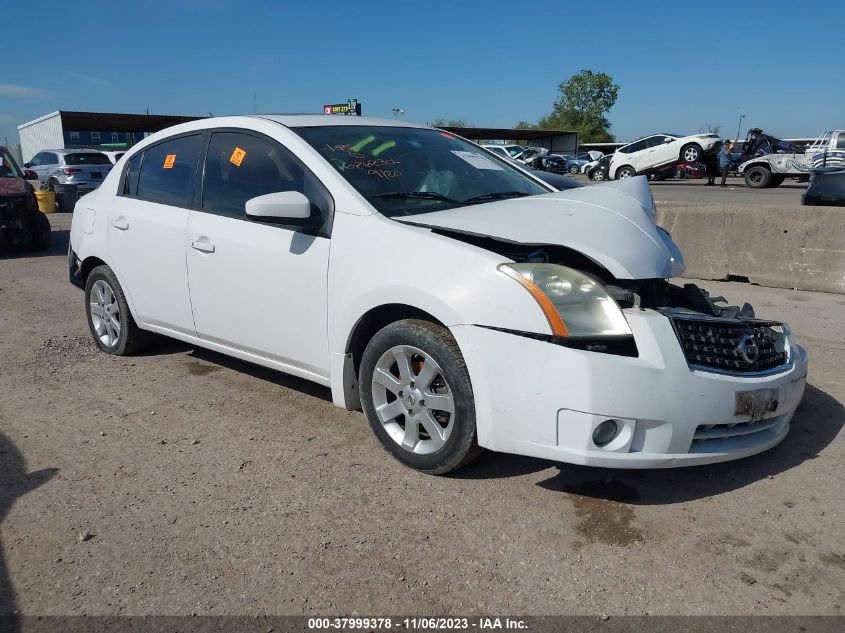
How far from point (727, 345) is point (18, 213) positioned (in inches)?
434

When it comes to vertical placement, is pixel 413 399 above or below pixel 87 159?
below

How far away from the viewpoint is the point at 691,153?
85.2 ft

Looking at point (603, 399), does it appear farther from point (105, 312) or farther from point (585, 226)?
point (105, 312)

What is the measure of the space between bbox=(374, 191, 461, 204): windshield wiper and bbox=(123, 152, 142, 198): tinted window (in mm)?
2180

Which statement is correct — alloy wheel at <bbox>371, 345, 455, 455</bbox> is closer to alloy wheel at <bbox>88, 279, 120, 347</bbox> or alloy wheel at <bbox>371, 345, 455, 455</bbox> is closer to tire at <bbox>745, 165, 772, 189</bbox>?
alloy wheel at <bbox>88, 279, 120, 347</bbox>

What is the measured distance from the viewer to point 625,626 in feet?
7.33

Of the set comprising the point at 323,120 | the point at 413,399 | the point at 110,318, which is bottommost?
the point at 110,318

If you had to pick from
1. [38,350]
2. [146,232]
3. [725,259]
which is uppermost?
[146,232]

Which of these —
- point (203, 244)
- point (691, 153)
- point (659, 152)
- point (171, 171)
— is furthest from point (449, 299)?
point (659, 152)

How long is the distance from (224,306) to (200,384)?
2.71 ft

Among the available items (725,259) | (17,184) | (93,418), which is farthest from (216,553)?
(17,184)

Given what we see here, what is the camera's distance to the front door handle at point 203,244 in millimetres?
3988

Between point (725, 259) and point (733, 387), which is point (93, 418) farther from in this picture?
point (725, 259)

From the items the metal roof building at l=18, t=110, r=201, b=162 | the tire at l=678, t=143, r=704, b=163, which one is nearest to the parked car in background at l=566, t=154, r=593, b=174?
the tire at l=678, t=143, r=704, b=163
